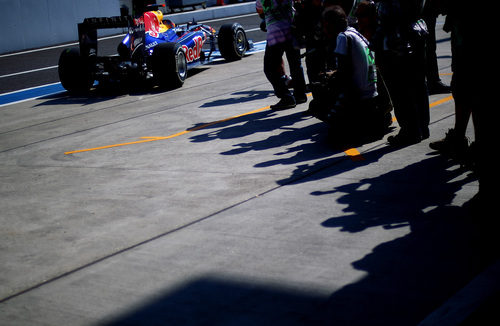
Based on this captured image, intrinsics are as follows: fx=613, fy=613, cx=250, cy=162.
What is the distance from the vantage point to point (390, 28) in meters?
6.28

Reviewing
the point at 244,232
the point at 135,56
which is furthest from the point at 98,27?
the point at 244,232

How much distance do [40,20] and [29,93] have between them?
11348 millimetres

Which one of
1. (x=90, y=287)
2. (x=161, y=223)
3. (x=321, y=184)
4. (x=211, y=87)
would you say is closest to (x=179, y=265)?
(x=90, y=287)

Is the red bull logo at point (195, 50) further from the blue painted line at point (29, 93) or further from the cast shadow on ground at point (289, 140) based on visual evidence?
the cast shadow on ground at point (289, 140)

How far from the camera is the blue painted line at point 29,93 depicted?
1348cm

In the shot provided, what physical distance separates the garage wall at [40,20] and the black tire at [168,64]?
1343 cm

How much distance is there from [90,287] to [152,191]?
2.01m

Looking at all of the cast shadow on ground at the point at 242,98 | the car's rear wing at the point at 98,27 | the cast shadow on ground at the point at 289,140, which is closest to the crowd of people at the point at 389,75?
the cast shadow on ground at the point at 289,140

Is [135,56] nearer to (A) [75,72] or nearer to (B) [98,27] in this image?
(B) [98,27]

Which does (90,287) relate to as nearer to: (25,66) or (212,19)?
(25,66)

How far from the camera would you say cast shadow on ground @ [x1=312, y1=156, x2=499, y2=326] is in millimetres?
3359

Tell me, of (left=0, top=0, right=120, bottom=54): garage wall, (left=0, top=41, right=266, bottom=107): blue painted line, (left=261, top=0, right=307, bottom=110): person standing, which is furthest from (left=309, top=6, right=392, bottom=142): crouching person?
(left=0, top=0, right=120, bottom=54): garage wall

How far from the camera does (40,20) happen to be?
79.7 ft

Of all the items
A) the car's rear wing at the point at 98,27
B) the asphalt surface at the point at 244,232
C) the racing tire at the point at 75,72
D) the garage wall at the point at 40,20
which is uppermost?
the garage wall at the point at 40,20
